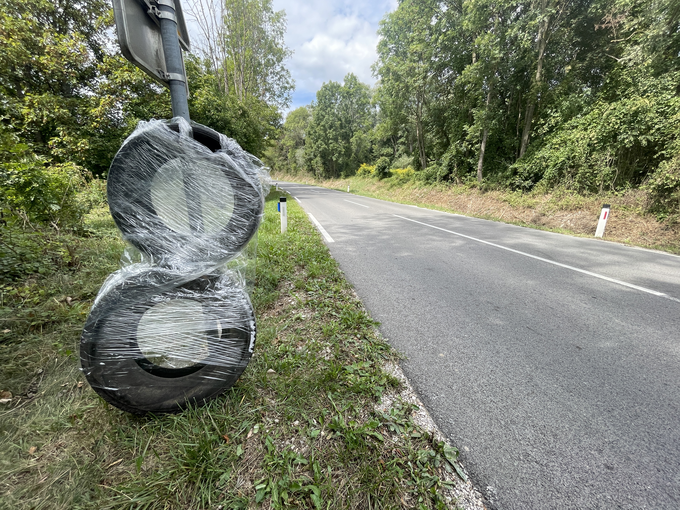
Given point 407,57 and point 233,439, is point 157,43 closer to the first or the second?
point 233,439

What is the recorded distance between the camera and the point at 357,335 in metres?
2.27

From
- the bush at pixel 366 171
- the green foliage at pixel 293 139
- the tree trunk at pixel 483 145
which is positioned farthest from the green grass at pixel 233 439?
the green foliage at pixel 293 139

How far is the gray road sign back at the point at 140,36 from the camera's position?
1.24 m

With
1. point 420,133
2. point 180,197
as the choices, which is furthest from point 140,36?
point 420,133

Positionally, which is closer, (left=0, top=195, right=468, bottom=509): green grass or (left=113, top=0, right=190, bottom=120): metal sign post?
(left=0, top=195, right=468, bottom=509): green grass

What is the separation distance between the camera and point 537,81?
433 inches

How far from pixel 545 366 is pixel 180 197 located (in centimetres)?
282

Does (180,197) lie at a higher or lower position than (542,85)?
lower

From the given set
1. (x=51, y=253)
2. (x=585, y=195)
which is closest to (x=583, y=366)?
(x=51, y=253)

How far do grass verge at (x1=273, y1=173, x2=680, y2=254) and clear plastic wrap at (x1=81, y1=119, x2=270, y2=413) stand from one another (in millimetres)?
8859

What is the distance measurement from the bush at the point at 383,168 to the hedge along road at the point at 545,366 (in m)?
21.1

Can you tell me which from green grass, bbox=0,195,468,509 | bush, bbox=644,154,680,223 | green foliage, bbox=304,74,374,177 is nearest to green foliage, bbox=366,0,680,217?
bush, bbox=644,154,680,223

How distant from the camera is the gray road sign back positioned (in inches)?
48.8

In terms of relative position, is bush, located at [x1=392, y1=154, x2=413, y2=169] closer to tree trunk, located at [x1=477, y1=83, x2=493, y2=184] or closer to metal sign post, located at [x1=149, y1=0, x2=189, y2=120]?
tree trunk, located at [x1=477, y1=83, x2=493, y2=184]
